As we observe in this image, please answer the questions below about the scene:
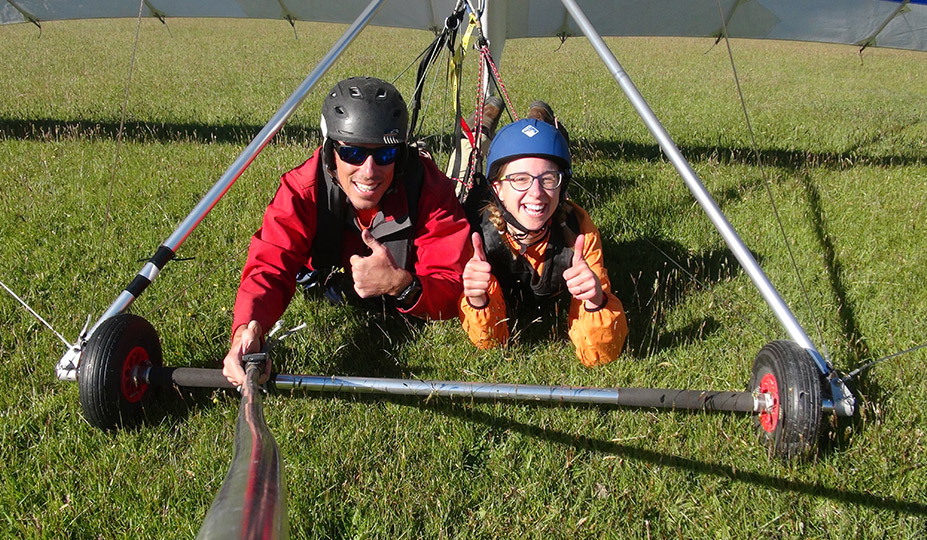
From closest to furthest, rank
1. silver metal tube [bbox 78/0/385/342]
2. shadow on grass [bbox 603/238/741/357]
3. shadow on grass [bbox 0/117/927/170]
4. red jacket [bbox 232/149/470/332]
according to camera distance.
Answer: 1. silver metal tube [bbox 78/0/385/342]
2. red jacket [bbox 232/149/470/332]
3. shadow on grass [bbox 603/238/741/357]
4. shadow on grass [bbox 0/117/927/170]

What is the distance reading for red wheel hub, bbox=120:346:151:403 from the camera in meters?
3.03

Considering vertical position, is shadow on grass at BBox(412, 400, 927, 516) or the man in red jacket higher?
the man in red jacket

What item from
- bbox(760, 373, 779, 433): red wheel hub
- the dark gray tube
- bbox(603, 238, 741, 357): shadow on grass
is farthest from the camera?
bbox(603, 238, 741, 357): shadow on grass

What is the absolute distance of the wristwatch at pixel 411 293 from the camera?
3600mm

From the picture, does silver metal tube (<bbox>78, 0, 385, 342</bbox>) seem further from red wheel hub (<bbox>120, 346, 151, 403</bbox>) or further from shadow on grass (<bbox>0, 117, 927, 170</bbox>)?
shadow on grass (<bbox>0, 117, 927, 170</bbox>)

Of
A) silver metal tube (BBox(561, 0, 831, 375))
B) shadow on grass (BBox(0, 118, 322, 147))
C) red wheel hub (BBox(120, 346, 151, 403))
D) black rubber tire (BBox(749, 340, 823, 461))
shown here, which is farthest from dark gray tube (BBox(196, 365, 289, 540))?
shadow on grass (BBox(0, 118, 322, 147))

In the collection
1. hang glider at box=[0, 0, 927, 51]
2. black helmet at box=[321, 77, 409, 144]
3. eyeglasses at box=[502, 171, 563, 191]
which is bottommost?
eyeglasses at box=[502, 171, 563, 191]

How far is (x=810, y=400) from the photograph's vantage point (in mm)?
2699

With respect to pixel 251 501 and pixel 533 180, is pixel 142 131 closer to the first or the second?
pixel 533 180

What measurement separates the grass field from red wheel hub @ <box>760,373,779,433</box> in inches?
Answer: 4.6

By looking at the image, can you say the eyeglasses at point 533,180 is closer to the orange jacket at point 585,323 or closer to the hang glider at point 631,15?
the orange jacket at point 585,323

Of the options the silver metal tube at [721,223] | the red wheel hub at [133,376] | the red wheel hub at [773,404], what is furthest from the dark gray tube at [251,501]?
the silver metal tube at [721,223]

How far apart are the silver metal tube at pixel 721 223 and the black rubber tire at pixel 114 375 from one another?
282 cm

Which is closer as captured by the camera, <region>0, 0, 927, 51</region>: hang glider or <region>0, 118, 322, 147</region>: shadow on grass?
<region>0, 0, 927, 51</region>: hang glider
